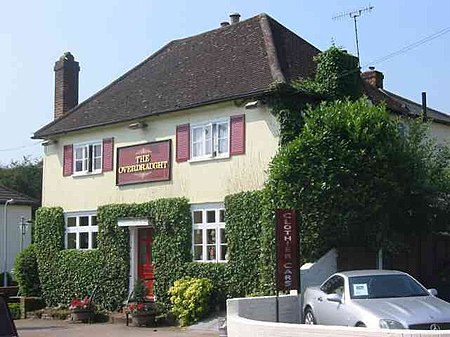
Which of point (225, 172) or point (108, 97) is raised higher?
point (108, 97)

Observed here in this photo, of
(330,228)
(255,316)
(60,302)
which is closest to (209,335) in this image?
(255,316)

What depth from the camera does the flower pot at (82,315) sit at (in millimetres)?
23812

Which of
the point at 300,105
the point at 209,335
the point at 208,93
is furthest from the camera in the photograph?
the point at 208,93

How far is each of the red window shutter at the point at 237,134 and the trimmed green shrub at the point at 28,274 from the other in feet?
35.0

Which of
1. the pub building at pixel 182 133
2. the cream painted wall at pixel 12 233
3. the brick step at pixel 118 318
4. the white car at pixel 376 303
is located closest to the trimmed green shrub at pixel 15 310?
the pub building at pixel 182 133

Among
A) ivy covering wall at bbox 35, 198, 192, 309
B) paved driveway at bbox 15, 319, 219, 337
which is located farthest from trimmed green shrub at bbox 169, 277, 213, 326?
ivy covering wall at bbox 35, 198, 192, 309

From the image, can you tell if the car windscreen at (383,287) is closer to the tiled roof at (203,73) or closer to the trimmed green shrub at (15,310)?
the tiled roof at (203,73)

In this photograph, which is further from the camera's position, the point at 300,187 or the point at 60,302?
the point at 60,302

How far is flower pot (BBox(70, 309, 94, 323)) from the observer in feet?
78.1

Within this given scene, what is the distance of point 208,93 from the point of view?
23.4 m

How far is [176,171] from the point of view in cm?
2411

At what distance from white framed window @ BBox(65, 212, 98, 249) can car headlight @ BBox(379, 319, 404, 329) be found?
1505 cm

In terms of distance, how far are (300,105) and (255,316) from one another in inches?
270

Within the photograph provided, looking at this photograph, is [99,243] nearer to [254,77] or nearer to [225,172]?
[225,172]
